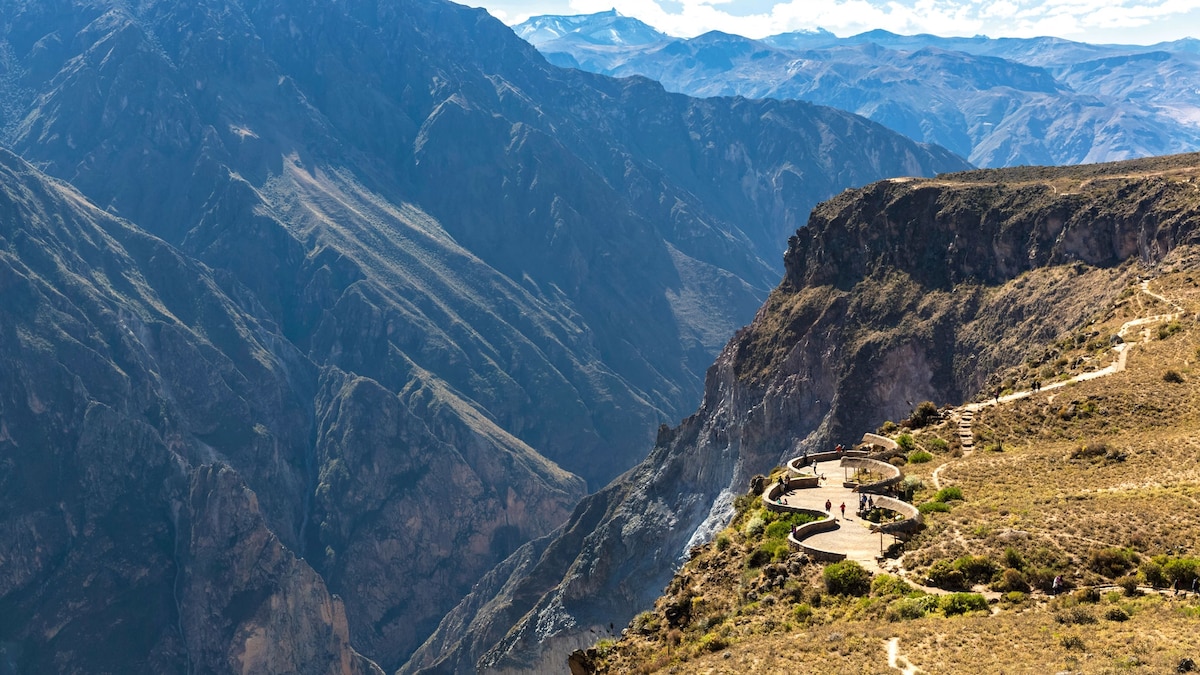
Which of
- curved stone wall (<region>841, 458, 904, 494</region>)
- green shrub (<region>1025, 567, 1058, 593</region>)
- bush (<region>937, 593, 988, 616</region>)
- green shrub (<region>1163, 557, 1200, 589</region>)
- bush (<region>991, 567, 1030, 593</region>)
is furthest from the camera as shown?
curved stone wall (<region>841, 458, 904, 494</region>)

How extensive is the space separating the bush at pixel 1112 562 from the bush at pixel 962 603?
14.6 ft

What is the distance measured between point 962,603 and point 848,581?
4297 mm

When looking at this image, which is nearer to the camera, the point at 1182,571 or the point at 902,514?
the point at 1182,571

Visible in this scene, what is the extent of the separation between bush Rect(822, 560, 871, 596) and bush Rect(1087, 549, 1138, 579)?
24.0 feet

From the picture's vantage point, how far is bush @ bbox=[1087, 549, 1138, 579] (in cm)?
4200

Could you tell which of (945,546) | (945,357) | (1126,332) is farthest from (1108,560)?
(945,357)

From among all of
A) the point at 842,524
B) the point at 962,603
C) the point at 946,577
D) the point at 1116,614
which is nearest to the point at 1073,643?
the point at 1116,614

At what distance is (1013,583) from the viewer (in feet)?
137

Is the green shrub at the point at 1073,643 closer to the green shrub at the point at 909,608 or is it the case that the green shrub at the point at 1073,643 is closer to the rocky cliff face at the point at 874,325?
the green shrub at the point at 909,608

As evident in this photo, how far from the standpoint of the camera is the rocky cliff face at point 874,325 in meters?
110

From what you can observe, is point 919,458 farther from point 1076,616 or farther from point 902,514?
point 1076,616

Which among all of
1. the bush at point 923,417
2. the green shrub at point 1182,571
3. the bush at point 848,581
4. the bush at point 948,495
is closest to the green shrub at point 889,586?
the bush at point 848,581

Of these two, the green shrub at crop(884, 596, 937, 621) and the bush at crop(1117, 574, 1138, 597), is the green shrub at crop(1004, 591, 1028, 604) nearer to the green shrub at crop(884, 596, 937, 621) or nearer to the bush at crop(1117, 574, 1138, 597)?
the green shrub at crop(884, 596, 937, 621)

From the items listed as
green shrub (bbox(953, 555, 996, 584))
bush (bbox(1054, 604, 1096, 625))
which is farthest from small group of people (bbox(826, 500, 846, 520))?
bush (bbox(1054, 604, 1096, 625))
